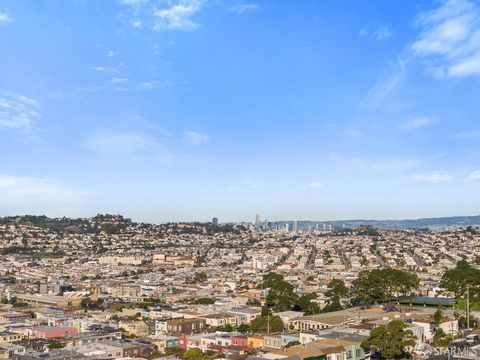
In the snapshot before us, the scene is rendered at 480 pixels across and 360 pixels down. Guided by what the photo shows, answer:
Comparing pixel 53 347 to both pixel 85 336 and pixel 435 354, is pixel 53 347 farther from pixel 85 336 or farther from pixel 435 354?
pixel 435 354

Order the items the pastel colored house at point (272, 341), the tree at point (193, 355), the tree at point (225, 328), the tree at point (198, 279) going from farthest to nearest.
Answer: the tree at point (198, 279)
the tree at point (225, 328)
the pastel colored house at point (272, 341)
the tree at point (193, 355)

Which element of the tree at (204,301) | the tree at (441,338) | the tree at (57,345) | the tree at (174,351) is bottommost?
the tree at (204,301)

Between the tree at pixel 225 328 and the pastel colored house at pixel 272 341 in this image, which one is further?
the tree at pixel 225 328

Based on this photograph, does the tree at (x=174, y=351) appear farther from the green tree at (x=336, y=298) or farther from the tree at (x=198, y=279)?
the tree at (x=198, y=279)

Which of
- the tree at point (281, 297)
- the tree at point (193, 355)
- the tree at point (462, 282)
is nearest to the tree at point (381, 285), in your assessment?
the tree at point (462, 282)

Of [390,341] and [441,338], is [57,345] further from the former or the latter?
[441,338]

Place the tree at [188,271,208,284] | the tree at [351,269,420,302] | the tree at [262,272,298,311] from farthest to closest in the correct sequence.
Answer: the tree at [188,271,208,284], the tree at [351,269,420,302], the tree at [262,272,298,311]

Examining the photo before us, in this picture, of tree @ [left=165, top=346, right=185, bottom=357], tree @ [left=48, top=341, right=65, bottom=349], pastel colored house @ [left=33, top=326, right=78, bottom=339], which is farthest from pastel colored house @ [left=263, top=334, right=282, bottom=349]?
pastel colored house @ [left=33, top=326, right=78, bottom=339]

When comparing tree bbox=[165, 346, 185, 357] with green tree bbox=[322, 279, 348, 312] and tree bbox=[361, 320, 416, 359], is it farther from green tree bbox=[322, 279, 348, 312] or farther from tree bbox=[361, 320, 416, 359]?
green tree bbox=[322, 279, 348, 312]

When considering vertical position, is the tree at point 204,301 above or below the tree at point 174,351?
below

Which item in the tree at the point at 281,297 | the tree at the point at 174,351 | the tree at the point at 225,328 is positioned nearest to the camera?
the tree at the point at 174,351
